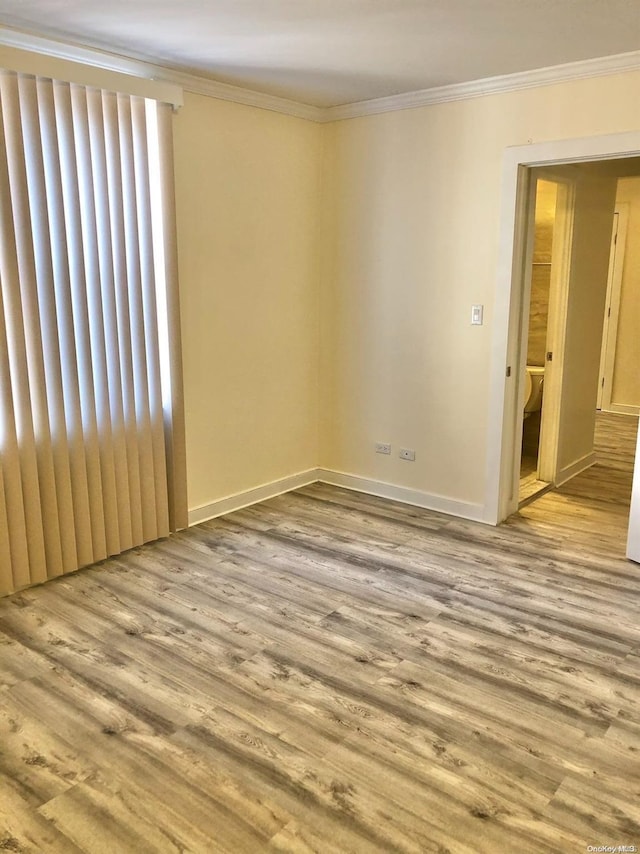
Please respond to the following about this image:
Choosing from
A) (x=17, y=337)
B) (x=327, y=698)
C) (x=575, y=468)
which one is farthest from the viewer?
(x=575, y=468)

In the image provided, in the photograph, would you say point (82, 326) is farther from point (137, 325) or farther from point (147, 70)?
point (147, 70)

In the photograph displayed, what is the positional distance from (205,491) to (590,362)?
3.12m

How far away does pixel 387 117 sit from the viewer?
4.37m

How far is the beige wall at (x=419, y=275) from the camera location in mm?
4023

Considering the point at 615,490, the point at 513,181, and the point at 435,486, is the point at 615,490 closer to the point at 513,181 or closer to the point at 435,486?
the point at 435,486

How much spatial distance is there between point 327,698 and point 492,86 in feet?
10.7

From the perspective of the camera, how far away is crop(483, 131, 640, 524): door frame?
3.71m

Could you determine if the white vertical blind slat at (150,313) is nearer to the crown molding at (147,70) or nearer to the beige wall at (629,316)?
the crown molding at (147,70)

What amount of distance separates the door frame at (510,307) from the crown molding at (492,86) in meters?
0.31

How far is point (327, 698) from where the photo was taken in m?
2.56

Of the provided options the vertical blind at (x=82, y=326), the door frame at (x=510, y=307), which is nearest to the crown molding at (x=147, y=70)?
the vertical blind at (x=82, y=326)

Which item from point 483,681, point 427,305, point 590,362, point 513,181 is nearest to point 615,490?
point 590,362

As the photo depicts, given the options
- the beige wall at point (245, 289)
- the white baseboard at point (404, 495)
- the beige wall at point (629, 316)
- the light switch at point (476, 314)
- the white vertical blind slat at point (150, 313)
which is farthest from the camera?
the beige wall at point (629, 316)

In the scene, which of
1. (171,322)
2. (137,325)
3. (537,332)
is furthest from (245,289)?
(537,332)
